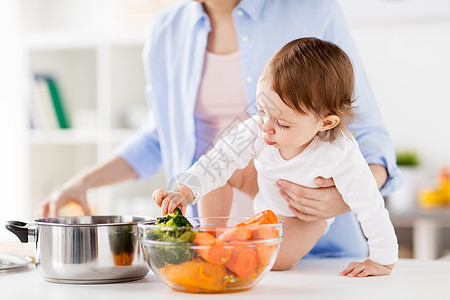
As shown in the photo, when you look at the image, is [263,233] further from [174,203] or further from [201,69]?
[201,69]

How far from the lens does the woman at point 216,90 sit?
134 cm

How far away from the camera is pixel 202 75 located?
5.19 feet

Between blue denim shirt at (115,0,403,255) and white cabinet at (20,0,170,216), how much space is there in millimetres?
1534

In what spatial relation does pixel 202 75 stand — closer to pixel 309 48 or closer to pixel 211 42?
pixel 211 42

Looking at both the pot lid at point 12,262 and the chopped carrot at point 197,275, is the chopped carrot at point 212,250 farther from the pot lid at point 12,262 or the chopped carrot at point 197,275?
the pot lid at point 12,262

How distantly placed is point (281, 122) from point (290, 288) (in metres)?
0.29

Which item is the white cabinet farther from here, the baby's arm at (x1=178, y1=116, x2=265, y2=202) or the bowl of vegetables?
the bowl of vegetables

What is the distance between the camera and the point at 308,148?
117 centimetres

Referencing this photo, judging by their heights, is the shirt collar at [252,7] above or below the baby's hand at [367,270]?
above

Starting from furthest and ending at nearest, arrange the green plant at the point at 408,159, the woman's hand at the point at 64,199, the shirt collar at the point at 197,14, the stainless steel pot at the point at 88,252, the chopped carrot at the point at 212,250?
the green plant at the point at 408,159
the shirt collar at the point at 197,14
the woman's hand at the point at 64,199
the stainless steel pot at the point at 88,252
the chopped carrot at the point at 212,250

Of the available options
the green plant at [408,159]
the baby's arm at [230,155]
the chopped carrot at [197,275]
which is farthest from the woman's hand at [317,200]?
the green plant at [408,159]

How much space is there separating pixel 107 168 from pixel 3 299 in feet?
2.24

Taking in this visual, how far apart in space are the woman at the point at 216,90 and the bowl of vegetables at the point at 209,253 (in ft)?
1.14

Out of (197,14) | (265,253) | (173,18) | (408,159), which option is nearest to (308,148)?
(265,253)
